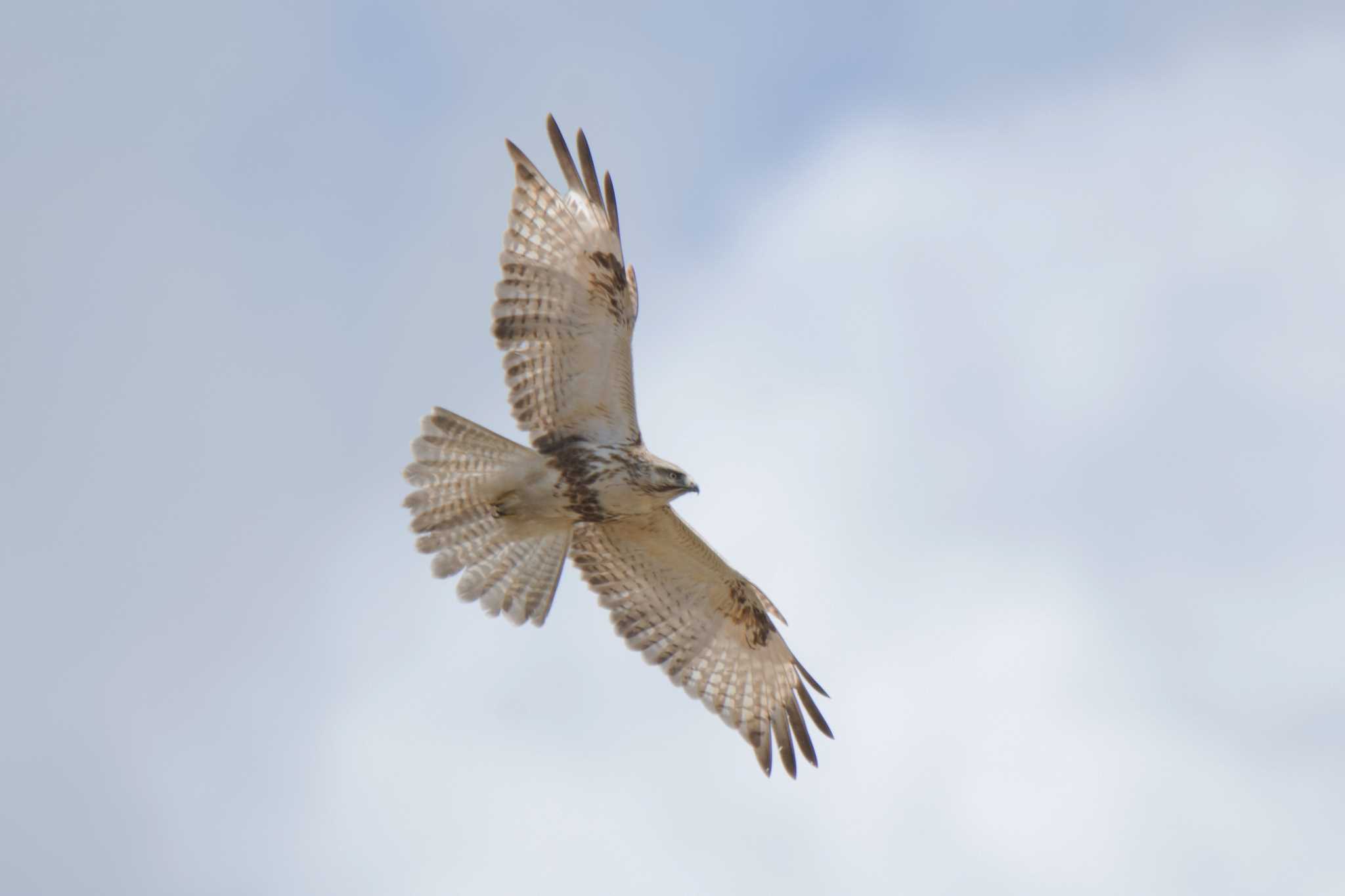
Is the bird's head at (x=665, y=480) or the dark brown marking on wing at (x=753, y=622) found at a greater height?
the bird's head at (x=665, y=480)

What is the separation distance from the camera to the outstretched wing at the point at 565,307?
11.7 meters

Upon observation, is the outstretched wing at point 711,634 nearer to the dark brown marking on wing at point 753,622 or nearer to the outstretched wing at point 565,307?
the dark brown marking on wing at point 753,622

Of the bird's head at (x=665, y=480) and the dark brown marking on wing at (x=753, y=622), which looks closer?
the bird's head at (x=665, y=480)

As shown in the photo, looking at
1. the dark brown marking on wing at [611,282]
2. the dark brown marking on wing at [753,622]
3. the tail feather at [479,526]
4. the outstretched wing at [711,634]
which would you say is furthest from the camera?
the dark brown marking on wing at [753,622]

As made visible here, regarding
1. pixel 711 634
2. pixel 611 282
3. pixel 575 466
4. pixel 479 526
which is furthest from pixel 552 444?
pixel 711 634

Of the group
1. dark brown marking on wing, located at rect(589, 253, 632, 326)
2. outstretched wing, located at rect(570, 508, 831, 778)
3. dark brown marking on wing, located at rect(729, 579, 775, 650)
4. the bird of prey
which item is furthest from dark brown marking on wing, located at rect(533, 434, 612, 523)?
dark brown marking on wing, located at rect(729, 579, 775, 650)

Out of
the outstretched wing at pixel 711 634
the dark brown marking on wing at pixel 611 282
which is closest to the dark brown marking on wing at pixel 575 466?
the outstretched wing at pixel 711 634

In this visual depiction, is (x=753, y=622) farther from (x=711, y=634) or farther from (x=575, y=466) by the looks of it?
(x=575, y=466)

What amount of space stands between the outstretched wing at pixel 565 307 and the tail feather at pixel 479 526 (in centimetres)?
40

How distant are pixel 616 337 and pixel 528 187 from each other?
1.20m

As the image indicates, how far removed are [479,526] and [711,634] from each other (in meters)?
2.02

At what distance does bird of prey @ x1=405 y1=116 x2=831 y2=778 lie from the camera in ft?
38.4

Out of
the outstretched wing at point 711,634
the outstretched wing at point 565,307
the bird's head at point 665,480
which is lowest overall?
the outstretched wing at point 711,634

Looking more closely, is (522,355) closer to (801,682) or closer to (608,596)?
(608,596)
